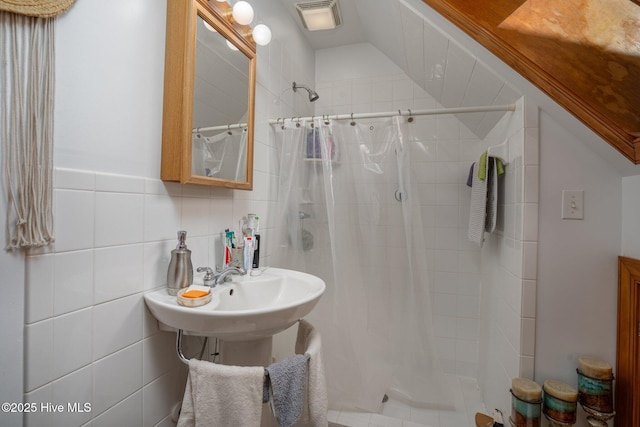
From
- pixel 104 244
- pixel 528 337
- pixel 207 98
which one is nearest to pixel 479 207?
pixel 528 337

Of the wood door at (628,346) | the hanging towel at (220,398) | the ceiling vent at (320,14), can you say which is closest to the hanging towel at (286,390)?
the hanging towel at (220,398)

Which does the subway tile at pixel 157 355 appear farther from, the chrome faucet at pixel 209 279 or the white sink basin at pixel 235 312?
the chrome faucet at pixel 209 279

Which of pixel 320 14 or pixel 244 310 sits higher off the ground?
pixel 320 14

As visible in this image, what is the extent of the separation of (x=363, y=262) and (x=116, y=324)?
120 centimetres

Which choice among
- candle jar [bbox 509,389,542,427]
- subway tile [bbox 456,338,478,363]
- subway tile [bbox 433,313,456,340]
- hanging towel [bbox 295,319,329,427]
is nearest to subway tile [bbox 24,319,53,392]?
hanging towel [bbox 295,319,329,427]

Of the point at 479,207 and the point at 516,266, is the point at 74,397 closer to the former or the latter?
the point at 516,266

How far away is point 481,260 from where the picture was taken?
199 centimetres

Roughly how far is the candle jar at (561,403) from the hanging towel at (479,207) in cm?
74

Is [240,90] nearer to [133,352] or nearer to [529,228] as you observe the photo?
[133,352]

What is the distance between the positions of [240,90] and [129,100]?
58cm

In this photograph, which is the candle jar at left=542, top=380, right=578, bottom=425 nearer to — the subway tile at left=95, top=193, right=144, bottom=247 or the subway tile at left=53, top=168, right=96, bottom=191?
the subway tile at left=95, top=193, right=144, bottom=247

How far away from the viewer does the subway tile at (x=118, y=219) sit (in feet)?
2.48

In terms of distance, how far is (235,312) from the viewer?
76 cm

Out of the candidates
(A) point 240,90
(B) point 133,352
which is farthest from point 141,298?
(A) point 240,90
